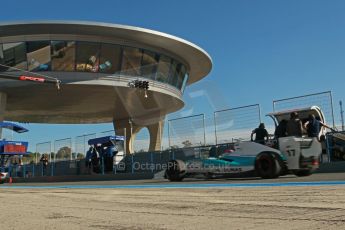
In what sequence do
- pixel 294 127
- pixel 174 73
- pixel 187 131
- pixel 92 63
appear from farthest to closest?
pixel 174 73 < pixel 92 63 < pixel 187 131 < pixel 294 127

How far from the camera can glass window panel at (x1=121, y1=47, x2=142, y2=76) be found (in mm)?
32700

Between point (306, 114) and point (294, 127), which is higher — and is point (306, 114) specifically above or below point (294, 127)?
above

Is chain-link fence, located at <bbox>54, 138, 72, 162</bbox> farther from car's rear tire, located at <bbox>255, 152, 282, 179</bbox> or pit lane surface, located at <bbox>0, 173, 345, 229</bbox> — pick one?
pit lane surface, located at <bbox>0, 173, 345, 229</bbox>

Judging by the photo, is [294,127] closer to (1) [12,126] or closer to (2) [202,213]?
(2) [202,213]

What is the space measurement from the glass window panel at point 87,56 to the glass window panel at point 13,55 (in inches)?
148

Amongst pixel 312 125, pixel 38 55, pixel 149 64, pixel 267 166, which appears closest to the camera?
pixel 267 166

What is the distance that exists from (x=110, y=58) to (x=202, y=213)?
27465mm

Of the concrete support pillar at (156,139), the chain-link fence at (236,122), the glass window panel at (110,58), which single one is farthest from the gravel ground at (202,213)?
the glass window panel at (110,58)

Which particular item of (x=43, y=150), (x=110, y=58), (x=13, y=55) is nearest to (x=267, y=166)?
(x=110, y=58)

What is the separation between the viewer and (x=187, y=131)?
22.9 meters

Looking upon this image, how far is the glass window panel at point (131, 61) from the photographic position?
32700mm

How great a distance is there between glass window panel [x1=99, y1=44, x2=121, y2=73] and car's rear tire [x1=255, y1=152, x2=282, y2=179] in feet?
70.4

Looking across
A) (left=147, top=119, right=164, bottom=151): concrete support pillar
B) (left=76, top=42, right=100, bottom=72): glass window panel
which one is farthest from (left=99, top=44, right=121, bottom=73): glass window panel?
(left=147, top=119, right=164, bottom=151): concrete support pillar

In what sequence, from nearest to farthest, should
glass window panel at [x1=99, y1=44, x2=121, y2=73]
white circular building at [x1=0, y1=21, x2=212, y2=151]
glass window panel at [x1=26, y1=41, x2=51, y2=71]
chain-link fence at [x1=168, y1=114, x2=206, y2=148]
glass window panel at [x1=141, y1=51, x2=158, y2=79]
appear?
chain-link fence at [x1=168, y1=114, x2=206, y2=148] < white circular building at [x1=0, y1=21, x2=212, y2=151] < glass window panel at [x1=26, y1=41, x2=51, y2=71] < glass window panel at [x1=99, y1=44, x2=121, y2=73] < glass window panel at [x1=141, y1=51, x2=158, y2=79]
